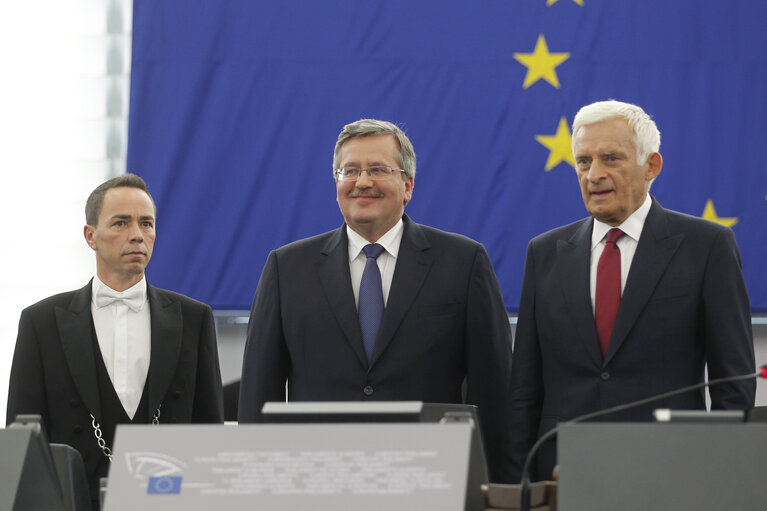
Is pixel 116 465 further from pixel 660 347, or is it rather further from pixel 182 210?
pixel 182 210

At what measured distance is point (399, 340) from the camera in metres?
2.85

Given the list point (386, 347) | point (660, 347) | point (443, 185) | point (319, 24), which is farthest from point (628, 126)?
point (319, 24)

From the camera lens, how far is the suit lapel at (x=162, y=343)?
9.73 ft

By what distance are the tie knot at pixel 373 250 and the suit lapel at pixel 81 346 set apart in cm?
84

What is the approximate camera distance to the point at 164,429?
66.3 inches

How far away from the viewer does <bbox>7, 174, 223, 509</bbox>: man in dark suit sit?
9.61 ft

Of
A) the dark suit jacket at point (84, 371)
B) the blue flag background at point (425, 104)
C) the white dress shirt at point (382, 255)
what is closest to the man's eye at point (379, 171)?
the white dress shirt at point (382, 255)

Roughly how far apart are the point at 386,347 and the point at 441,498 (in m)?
1.30

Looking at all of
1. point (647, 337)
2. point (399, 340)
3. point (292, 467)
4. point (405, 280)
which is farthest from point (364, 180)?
point (292, 467)

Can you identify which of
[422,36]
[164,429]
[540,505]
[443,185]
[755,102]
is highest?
[422,36]

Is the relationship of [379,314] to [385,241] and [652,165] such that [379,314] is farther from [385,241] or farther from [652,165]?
[652,165]

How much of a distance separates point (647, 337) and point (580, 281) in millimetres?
234

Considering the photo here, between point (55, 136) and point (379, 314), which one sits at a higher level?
point (55, 136)

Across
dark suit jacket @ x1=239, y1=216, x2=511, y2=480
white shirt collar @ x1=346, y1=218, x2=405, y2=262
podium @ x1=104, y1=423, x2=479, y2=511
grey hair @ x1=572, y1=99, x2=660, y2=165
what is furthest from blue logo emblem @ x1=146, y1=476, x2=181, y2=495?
grey hair @ x1=572, y1=99, x2=660, y2=165
